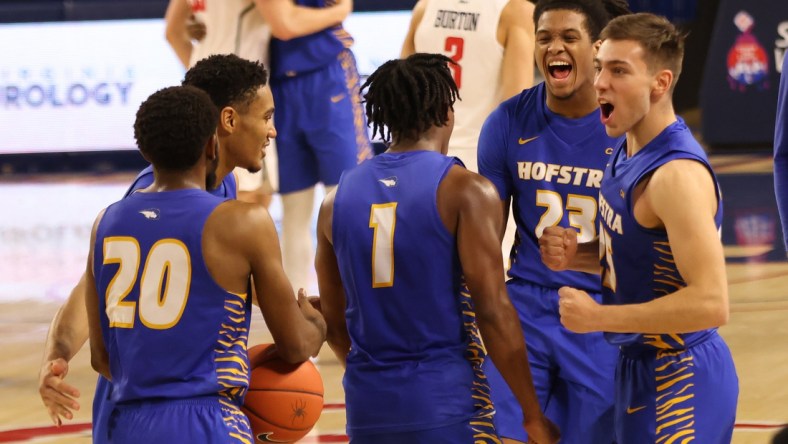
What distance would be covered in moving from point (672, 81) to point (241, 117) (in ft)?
4.36

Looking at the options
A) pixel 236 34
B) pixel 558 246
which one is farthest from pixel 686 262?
pixel 236 34

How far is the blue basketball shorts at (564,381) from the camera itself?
4.23m

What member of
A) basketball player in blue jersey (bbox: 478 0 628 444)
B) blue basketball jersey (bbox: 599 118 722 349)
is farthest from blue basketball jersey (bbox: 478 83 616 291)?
blue basketball jersey (bbox: 599 118 722 349)

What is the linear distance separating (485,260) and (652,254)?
460mm

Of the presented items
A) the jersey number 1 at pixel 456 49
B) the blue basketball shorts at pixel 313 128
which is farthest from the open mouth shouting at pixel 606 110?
the blue basketball shorts at pixel 313 128

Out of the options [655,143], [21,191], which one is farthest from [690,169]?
[21,191]

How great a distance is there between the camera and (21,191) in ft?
46.7

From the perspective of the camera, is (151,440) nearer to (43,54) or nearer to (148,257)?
(148,257)

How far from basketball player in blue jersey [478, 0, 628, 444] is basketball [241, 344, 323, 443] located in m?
0.72

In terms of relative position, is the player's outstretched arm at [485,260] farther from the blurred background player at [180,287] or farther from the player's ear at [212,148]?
the player's ear at [212,148]

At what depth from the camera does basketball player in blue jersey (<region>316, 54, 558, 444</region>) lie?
3.47m

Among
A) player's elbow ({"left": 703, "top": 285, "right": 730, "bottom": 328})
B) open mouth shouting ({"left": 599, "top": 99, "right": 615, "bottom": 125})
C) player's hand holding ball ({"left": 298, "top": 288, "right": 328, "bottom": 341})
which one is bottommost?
player's hand holding ball ({"left": 298, "top": 288, "right": 328, "bottom": 341})

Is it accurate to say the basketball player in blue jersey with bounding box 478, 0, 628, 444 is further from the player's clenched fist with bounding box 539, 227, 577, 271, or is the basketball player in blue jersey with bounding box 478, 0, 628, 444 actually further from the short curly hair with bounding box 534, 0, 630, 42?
the player's clenched fist with bounding box 539, 227, 577, 271

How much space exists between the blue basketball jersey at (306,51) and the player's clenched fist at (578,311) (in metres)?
3.93
